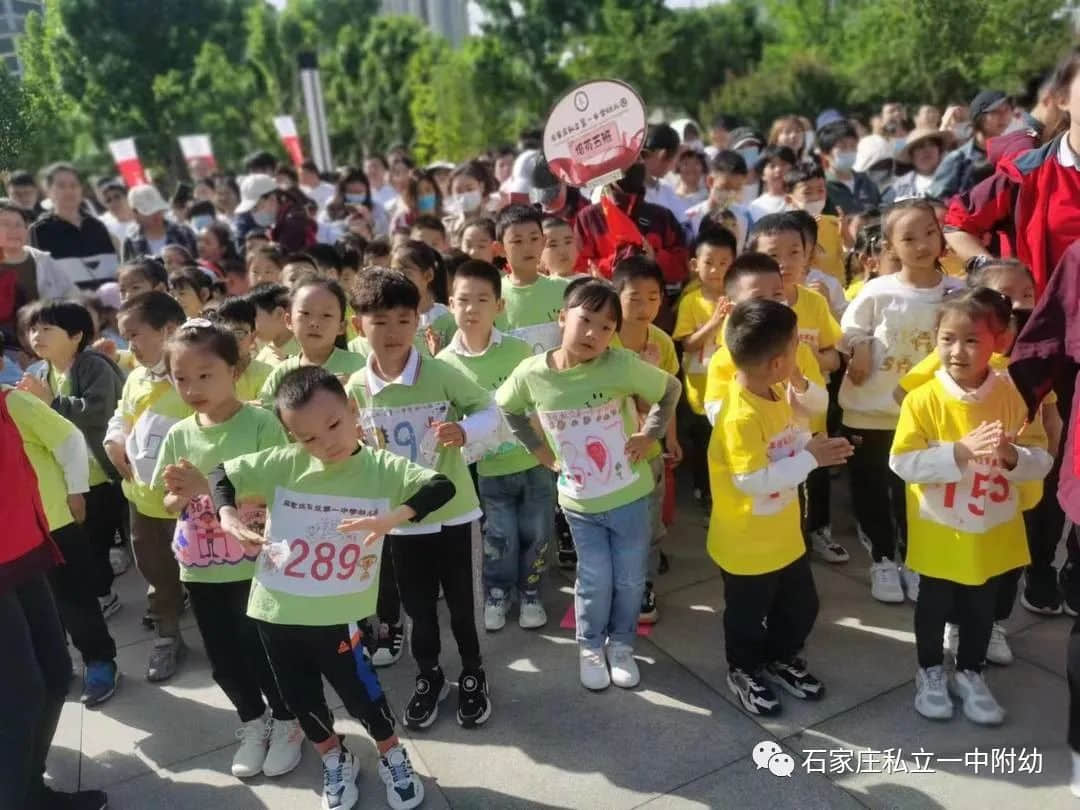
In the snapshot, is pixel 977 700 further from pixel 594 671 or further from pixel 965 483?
pixel 594 671

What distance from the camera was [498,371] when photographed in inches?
137

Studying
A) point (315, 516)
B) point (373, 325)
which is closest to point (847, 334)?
point (373, 325)

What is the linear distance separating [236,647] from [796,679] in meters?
1.93

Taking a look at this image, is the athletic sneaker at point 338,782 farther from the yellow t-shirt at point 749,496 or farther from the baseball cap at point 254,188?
the baseball cap at point 254,188

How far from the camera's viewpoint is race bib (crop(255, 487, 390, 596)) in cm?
250

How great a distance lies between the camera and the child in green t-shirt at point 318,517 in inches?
95.2

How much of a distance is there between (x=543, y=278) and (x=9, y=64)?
2216 millimetres

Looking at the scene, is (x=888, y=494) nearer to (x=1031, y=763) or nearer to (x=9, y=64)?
(x=1031, y=763)

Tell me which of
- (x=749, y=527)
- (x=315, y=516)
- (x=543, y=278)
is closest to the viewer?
(x=315, y=516)

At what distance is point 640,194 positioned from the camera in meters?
4.66

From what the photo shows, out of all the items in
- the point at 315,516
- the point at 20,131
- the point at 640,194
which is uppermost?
the point at 20,131

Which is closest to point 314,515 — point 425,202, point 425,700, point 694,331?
point 425,700

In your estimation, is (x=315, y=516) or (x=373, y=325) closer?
(x=315, y=516)

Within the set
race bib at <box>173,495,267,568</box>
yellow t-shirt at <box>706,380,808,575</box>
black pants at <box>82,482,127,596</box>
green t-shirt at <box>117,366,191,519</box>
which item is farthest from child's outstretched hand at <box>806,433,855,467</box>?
black pants at <box>82,482,127,596</box>
